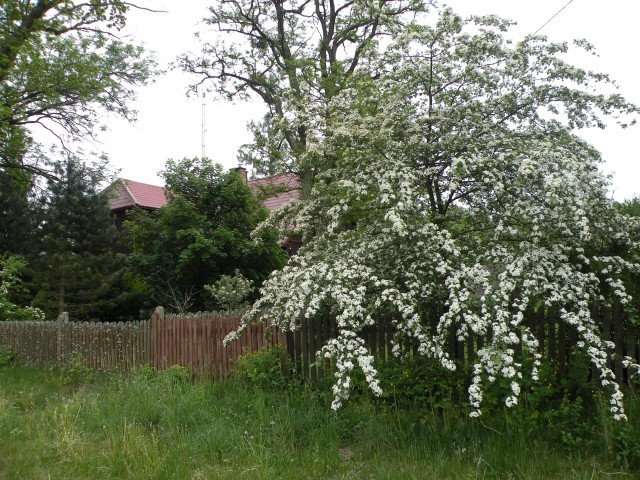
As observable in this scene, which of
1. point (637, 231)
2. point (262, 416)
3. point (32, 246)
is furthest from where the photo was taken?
point (32, 246)

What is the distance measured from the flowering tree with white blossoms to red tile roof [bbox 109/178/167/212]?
70.7 ft

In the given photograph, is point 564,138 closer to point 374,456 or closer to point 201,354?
point 374,456

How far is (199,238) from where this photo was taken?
16.5m

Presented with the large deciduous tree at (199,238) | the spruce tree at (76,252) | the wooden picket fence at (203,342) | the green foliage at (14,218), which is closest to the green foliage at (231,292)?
the large deciduous tree at (199,238)

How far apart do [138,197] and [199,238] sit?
14.2 metres

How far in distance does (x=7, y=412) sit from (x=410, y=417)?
16.5 ft

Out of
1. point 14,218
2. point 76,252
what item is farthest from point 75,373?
point 14,218

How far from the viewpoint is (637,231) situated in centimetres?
561

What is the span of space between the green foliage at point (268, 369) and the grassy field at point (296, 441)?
0.37 metres

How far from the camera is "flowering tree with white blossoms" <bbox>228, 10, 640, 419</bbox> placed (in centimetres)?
506

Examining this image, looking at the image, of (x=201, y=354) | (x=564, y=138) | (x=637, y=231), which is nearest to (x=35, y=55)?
(x=201, y=354)

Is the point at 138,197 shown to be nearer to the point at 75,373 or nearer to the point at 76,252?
the point at 76,252

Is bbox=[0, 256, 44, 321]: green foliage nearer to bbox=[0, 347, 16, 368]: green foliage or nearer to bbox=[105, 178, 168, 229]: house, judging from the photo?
bbox=[0, 347, 16, 368]: green foliage

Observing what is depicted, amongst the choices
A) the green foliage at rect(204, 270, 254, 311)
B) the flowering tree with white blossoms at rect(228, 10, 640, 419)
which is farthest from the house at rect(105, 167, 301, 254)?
the flowering tree with white blossoms at rect(228, 10, 640, 419)
